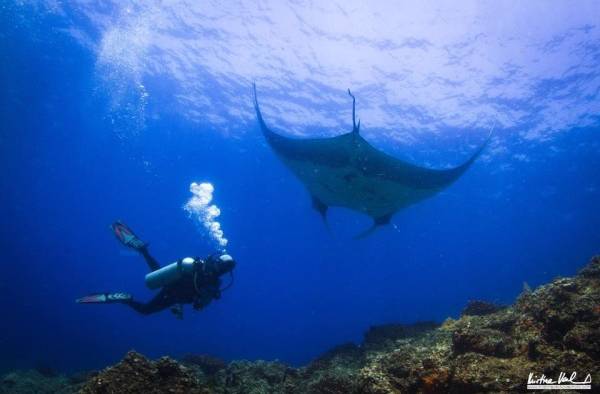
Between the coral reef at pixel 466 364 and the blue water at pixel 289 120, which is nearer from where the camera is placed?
the coral reef at pixel 466 364

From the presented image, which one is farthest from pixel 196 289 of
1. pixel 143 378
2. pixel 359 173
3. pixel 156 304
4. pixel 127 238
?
pixel 359 173

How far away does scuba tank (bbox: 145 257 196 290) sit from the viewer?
7562mm

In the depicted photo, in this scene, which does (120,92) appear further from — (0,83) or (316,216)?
(316,216)

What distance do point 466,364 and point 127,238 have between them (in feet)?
25.9

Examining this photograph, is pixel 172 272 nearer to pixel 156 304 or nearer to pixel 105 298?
pixel 156 304

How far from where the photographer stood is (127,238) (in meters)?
9.19

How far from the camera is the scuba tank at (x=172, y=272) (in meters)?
7.56

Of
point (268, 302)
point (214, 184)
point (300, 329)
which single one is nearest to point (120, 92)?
point (214, 184)

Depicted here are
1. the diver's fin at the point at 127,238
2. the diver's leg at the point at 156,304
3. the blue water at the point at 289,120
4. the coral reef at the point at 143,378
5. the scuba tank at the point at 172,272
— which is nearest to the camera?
the coral reef at the point at 143,378

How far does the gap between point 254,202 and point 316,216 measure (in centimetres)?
807

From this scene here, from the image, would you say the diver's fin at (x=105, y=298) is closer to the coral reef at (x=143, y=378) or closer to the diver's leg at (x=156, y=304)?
the diver's leg at (x=156, y=304)

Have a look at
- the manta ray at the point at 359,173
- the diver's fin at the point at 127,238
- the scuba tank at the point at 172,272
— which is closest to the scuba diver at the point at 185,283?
the scuba tank at the point at 172,272

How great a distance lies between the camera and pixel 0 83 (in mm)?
26922

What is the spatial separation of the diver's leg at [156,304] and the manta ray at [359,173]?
4377mm
